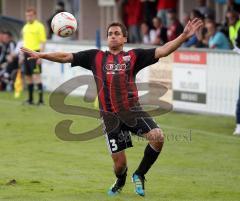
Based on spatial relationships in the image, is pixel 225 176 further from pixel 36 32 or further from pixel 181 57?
pixel 36 32

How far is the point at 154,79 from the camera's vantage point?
19.4m

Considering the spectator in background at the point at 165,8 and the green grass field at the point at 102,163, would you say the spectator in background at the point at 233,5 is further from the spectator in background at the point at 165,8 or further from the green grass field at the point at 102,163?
the green grass field at the point at 102,163

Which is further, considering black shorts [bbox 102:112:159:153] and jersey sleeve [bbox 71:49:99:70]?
jersey sleeve [bbox 71:49:99:70]

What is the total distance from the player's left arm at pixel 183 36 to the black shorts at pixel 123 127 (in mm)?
735

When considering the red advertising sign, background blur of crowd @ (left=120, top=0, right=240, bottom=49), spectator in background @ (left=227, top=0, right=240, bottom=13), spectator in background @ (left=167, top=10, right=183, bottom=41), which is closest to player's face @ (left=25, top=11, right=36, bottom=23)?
background blur of crowd @ (left=120, top=0, right=240, bottom=49)

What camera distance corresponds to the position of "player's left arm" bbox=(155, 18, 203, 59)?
30.1 feet

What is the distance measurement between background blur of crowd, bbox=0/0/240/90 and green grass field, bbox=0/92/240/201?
2.12 metres

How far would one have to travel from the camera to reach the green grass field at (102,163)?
388 inches

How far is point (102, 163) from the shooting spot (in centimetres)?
1237

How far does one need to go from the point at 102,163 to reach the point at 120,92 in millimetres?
2904

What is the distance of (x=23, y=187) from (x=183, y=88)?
29.7 feet

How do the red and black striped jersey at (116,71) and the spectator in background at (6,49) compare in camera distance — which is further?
the spectator in background at (6,49)

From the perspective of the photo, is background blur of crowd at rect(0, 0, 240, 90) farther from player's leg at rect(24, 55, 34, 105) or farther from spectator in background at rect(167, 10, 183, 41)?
player's leg at rect(24, 55, 34, 105)

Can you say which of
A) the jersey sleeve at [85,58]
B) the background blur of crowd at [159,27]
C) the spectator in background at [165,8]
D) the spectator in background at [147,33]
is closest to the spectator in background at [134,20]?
the background blur of crowd at [159,27]
